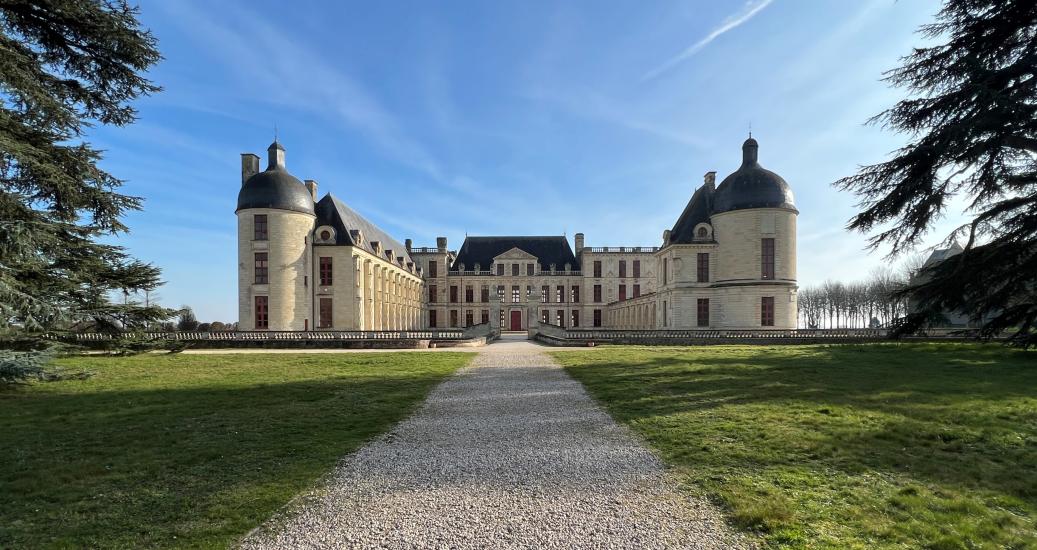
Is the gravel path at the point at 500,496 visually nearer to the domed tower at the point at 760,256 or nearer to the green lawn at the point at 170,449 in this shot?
the green lawn at the point at 170,449

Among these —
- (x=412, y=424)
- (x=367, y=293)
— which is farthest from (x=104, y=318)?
(x=367, y=293)

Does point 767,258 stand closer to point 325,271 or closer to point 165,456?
point 325,271

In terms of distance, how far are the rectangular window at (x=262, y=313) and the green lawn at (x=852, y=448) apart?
79.2ft

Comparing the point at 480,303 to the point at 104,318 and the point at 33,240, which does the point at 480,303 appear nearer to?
the point at 104,318

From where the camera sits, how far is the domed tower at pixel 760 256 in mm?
28859

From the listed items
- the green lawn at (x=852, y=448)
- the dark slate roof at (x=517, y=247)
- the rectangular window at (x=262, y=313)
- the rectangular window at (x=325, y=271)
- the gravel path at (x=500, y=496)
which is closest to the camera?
the gravel path at (x=500, y=496)

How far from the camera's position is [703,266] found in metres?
31.0

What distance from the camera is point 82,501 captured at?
3.70 m

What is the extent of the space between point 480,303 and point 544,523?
4736cm

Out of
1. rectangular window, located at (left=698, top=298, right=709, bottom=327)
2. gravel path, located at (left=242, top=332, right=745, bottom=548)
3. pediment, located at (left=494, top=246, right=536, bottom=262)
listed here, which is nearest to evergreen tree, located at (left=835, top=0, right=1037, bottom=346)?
gravel path, located at (left=242, top=332, right=745, bottom=548)

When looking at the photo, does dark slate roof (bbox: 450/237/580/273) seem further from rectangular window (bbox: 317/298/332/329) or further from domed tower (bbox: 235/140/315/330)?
domed tower (bbox: 235/140/315/330)

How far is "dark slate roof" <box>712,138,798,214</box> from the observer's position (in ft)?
95.1

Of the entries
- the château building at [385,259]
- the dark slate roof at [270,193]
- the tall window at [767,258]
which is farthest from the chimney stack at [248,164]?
the tall window at [767,258]

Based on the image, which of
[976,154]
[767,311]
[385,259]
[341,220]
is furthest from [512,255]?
[976,154]
